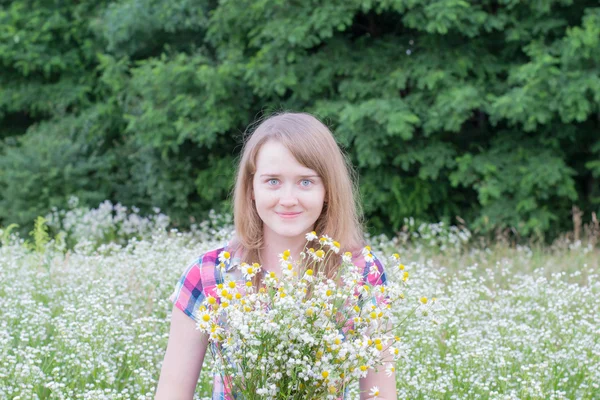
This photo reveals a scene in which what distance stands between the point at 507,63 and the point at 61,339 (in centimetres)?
695

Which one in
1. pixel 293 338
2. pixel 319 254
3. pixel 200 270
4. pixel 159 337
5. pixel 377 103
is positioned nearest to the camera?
pixel 293 338

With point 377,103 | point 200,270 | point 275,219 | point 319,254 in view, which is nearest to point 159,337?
point 200,270

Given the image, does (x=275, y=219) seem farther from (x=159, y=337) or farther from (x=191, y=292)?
(x=159, y=337)

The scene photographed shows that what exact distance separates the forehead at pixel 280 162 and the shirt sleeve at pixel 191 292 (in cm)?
37

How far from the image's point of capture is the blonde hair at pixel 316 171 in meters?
2.25

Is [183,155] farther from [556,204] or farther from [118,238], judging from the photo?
[556,204]

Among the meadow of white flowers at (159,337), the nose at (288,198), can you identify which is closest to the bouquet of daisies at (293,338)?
the nose at (288,198)

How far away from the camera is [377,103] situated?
28.1 ft

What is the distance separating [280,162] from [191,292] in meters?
0.48

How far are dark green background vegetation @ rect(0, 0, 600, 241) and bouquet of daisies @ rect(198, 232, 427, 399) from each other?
5.57 metres

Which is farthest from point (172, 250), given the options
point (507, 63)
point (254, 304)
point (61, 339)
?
point (507, 63)

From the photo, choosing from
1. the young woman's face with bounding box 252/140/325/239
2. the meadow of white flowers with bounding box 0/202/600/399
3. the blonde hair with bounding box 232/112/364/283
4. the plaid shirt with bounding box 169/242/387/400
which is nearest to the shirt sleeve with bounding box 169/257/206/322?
the plaid shirt with bounding box 169/242/387/400

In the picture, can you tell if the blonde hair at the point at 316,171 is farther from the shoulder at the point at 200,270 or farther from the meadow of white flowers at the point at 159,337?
the meadow of white flowers at the point at 159,337

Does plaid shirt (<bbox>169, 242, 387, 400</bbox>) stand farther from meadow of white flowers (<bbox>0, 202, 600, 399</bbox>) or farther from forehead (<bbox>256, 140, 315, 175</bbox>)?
meadow of white flowers (<bbox>0, 202, 600, 399</bbox>)
